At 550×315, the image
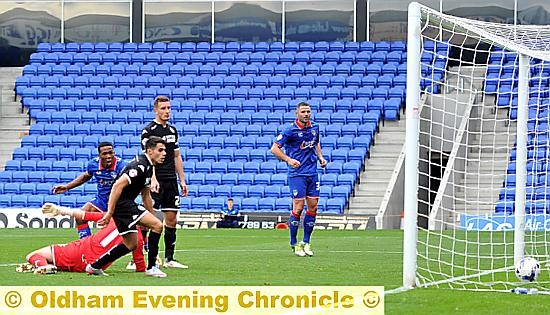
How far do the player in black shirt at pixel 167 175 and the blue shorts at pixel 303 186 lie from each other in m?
2.70

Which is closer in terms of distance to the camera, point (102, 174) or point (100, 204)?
point (102, 174)

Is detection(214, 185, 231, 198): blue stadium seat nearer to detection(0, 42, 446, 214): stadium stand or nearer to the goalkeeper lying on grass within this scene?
detection(0, 42, 446, 214): stadium stand

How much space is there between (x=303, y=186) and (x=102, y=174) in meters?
3.04

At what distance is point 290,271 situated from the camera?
11.8 m

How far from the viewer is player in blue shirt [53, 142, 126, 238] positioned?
12.9m

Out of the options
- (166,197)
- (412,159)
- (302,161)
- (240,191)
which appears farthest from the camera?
(240,191)

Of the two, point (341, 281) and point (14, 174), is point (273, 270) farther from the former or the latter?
point (14, 174)

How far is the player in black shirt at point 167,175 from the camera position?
478 inches

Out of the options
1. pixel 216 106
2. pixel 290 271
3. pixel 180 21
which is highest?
pixel 180 21

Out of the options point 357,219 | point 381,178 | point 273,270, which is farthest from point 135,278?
point 381,178

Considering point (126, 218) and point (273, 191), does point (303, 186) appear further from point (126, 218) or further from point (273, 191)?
point (273, 191)

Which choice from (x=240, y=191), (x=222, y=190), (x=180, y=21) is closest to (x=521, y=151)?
(x=240, y=191)

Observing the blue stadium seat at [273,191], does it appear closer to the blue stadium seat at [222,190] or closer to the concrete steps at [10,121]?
the blue stadium seat at [222,190]

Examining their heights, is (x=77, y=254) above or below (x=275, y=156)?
below
